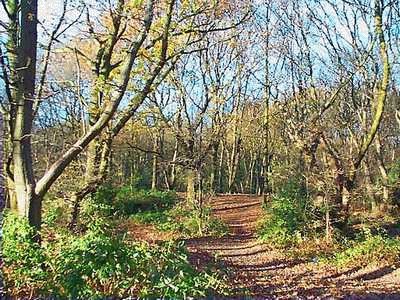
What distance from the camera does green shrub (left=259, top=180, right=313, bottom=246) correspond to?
1738 centimetres

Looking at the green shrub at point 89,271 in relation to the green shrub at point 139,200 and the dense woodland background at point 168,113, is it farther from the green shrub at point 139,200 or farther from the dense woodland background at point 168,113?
the green shrub at point 139,200

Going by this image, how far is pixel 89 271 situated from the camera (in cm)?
705

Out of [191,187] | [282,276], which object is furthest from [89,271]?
[191,187]

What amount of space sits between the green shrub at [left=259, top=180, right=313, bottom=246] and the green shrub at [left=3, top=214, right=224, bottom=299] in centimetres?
930

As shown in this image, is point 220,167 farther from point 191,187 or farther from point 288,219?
point 288,219

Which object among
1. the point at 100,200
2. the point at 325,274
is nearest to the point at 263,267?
the point at 325,274

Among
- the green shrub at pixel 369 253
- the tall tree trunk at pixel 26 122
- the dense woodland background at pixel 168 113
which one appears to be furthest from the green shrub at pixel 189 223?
the tall tree trunk at pixel 26 122

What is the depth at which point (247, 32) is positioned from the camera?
966 inches

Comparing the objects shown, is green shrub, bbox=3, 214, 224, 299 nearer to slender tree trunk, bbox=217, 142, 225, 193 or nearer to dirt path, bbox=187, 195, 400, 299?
dirt path, bbox=187, 195, 400, 299

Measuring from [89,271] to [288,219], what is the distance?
1173cm

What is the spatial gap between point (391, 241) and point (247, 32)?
12967 millimetres

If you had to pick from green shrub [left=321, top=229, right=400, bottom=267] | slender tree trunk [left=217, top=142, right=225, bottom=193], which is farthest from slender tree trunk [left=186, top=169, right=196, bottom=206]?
slender tree trunk [left=217, top=142, right=225, bottom=193]

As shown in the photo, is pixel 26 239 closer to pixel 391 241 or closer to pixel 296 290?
pixel 296 290

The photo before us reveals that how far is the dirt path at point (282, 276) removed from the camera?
9094mm
